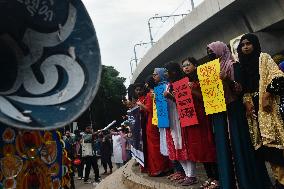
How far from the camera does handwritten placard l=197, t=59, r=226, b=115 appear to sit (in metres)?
4.24

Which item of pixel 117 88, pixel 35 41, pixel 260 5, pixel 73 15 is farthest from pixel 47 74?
pixel 117 88

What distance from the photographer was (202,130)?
482cm

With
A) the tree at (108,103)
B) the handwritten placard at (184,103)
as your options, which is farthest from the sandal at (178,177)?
the tree at (108,103)

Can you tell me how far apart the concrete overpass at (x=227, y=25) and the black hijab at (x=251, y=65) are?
280 inches

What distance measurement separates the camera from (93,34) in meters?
2.78

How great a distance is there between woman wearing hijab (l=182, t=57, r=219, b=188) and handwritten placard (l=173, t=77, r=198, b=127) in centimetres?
6

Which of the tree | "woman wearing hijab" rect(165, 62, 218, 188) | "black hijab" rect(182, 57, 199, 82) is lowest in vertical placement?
"woman wearing hijab" rect(165, 62, 218, 188)

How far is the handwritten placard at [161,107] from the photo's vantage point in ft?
18.3

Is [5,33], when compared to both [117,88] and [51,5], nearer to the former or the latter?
[51,5]

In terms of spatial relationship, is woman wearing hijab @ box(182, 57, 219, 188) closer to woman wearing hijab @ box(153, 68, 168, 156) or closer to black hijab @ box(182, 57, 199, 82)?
black hijab @ box(182, 57, 199, 82)

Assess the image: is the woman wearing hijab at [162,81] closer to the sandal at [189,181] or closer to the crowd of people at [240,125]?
the crowd of people at [240,125]

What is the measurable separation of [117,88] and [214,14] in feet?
129

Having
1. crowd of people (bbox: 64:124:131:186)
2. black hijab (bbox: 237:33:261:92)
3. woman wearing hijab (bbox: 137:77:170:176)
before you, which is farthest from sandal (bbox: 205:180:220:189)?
crowd of people (bbox: 64:124:131:186)

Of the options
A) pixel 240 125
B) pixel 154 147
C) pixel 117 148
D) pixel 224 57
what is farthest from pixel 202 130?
pixel 117 148
